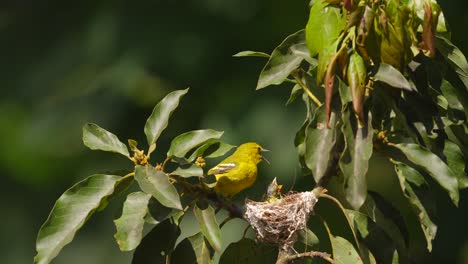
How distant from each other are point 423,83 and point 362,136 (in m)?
0.21

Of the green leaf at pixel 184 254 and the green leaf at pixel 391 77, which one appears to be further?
the green leaf at pixel 184 254

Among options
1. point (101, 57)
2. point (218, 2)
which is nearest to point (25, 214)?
point (101, 57)

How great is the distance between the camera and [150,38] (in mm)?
5695

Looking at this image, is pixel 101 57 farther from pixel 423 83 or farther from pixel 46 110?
pixel 423 83

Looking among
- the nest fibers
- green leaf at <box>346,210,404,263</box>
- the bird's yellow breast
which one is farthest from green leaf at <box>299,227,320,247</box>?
the bird's yellow breast

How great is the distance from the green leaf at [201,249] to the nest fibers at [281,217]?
0.13 metres

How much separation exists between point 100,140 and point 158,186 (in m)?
0.22

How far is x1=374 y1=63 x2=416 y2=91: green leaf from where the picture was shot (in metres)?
1.75

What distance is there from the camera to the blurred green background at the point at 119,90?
5.25 meters

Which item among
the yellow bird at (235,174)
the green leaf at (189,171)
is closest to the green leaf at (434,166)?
the green leaf at (189,171)

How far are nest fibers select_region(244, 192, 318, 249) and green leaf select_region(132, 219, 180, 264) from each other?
0.18 metres

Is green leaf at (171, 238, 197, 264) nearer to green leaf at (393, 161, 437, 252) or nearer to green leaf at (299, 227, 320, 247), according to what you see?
green leaf at (299, 227, 320, 247)

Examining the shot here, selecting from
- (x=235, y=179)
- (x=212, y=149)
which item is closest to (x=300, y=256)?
(x=212, y=149)

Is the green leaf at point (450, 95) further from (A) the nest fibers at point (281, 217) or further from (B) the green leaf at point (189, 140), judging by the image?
(B) the green leaf at point (189, 140)
